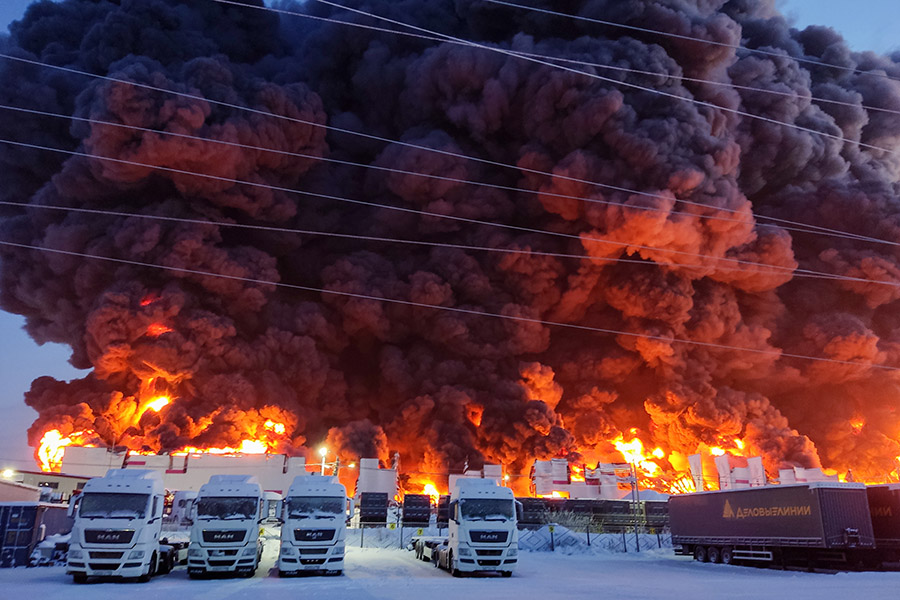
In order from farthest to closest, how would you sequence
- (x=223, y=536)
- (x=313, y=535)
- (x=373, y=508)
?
(x=373, y=508) → (x=313, y=535) → (x=223, y=536)

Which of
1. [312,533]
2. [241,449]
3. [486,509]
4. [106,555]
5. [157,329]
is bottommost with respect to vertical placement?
[106,555]

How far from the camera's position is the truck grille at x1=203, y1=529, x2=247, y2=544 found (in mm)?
20516

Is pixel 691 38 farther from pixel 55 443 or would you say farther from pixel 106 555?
pixel 55 443

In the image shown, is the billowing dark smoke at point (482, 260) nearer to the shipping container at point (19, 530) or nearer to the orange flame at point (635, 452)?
the orange flame at point (635, 452)

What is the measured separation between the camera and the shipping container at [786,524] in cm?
2170

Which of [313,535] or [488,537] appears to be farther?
[488,537]

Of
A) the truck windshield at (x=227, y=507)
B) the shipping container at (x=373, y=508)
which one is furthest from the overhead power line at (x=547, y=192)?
the truck windshield at (x=227, y=507)

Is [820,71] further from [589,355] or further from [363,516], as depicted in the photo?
[363,516]

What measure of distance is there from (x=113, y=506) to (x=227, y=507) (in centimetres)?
338

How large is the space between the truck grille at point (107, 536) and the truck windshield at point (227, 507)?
2.13 m

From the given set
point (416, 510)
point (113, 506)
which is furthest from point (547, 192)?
point (113, 506)

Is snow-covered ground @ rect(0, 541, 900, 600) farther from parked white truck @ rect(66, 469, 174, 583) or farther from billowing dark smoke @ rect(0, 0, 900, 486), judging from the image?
billowing dark smoke @ rect(0, 0, 900, 486)

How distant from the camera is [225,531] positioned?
20.7m

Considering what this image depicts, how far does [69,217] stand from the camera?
182 feet
